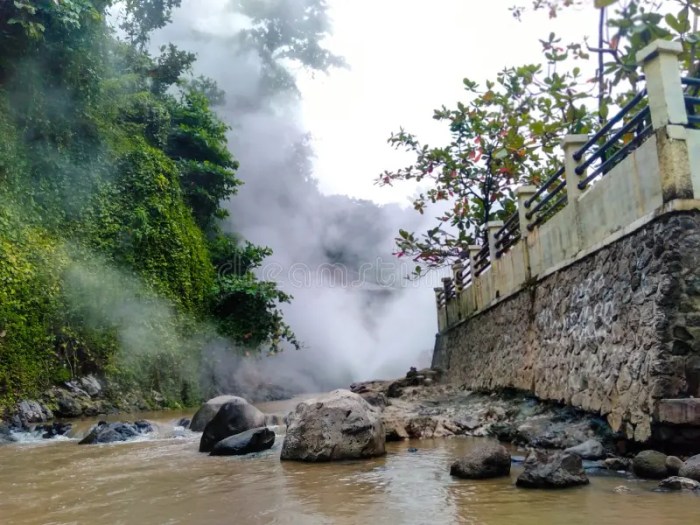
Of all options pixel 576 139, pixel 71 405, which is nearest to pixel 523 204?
pixel 576 139

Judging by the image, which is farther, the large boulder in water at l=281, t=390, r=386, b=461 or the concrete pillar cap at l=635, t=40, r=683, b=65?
the large boulder in water at l=281, t=390, r=386, b=461

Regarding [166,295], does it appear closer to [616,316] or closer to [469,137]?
[469,137]

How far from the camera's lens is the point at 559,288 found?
7.77 meters

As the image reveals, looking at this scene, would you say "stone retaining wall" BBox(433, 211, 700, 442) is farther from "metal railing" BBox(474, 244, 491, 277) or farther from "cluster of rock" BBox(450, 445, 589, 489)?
"metal railing" BBox(474, 244, 491, 277)

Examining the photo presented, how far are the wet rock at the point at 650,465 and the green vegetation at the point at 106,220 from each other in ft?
38.2

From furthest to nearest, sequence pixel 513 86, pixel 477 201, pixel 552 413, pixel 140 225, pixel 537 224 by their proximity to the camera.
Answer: pixel 140 225 → pixel 477 201 → pixel 513 86 → pixel 537 224 → pixel 552 413

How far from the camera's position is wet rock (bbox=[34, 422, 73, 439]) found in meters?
10.1

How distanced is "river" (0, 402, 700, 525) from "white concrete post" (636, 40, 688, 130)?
3.26 metres

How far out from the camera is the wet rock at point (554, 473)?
13.7 feet

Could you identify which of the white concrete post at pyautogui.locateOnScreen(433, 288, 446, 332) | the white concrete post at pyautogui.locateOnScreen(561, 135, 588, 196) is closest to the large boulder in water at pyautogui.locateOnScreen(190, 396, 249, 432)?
the white concrete post at pyautogui.locateOnScreen(561, 135, 588, 196)

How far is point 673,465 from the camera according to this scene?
4.35 m

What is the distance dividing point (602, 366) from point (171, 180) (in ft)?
54.8

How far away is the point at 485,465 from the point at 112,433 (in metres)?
7.24

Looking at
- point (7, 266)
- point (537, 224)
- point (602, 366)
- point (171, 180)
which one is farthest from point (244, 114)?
point (602, 366)
